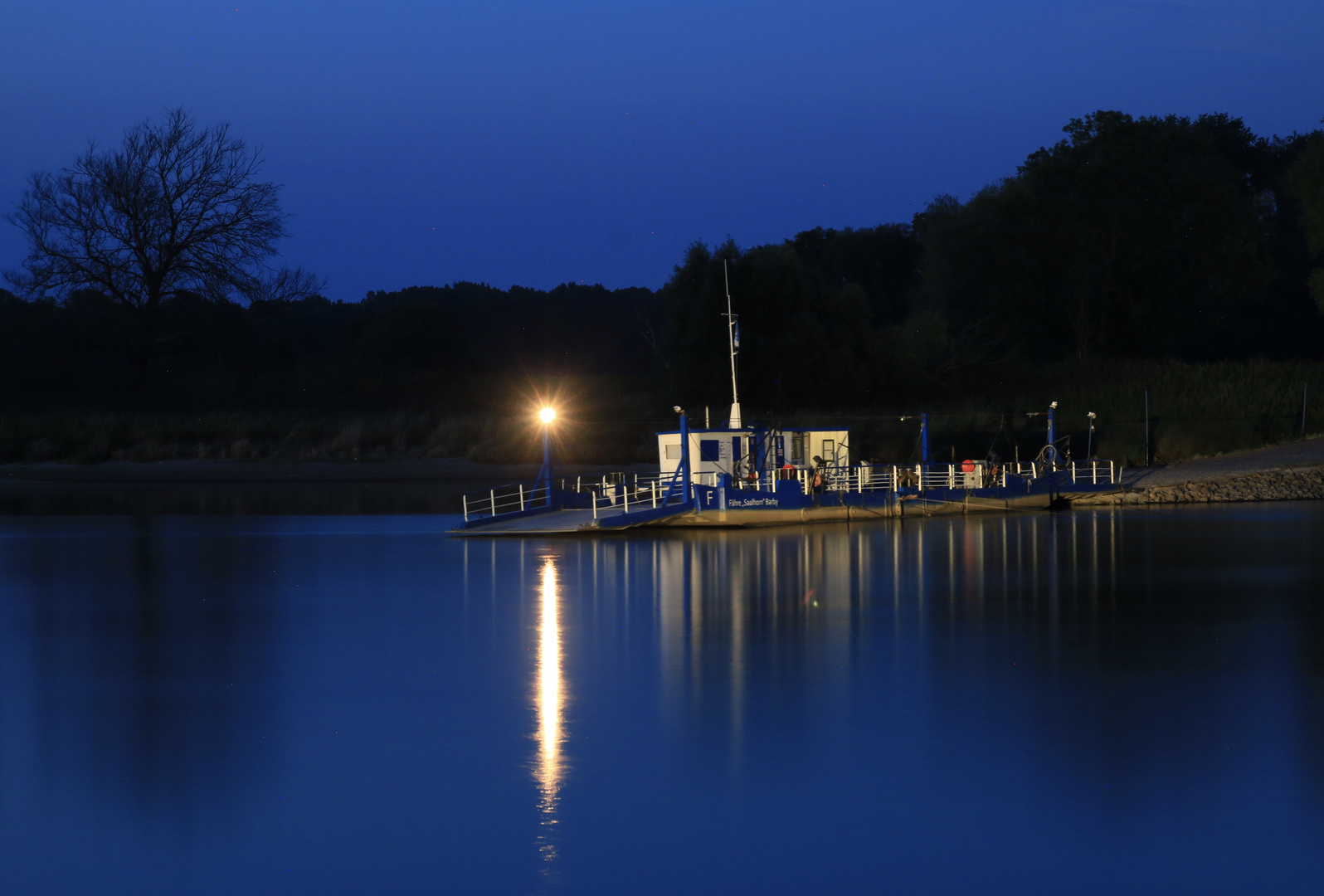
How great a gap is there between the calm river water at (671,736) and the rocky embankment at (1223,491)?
793 inches

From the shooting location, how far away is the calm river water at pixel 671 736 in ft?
24.1

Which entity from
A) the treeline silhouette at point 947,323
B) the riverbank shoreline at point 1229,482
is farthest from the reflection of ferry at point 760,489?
the treeline silhouette at point 947,323

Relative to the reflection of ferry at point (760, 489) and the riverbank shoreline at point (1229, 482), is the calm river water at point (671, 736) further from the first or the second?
the riverbank shoreline at point (1229, 482)

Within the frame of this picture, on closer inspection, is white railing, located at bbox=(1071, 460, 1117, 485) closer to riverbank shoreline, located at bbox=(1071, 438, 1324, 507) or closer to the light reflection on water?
riverbank shoreline, located at bbox=(1071, 438, 1324, 507)

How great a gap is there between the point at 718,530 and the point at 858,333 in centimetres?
3217

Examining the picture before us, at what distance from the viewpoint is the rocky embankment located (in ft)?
132

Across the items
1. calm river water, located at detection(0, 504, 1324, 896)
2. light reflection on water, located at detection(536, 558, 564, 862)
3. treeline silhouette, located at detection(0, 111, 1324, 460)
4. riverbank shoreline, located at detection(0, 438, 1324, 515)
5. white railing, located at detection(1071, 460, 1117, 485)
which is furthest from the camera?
treeline silhouette, located at detection(0, 111, 1324, 460)

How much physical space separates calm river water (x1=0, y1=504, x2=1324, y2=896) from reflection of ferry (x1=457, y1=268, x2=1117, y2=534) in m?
9.90

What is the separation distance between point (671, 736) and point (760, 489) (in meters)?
21.5

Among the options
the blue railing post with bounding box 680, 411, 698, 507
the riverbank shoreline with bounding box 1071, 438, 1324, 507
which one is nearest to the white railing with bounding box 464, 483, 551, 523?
the blue railing post with bounding box 680, 411, 698, 507

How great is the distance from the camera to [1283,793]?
27.3 ft

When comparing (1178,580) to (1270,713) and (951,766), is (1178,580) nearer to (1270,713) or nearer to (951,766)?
(1270,713)

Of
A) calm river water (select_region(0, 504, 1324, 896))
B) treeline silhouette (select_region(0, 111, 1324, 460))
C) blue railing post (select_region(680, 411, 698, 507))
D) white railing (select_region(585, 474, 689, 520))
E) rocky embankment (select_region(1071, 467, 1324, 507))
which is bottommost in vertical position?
calm river water (select_region(0, 504, 1324, 896))

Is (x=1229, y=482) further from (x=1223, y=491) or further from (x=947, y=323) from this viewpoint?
(x=947, y=323)
